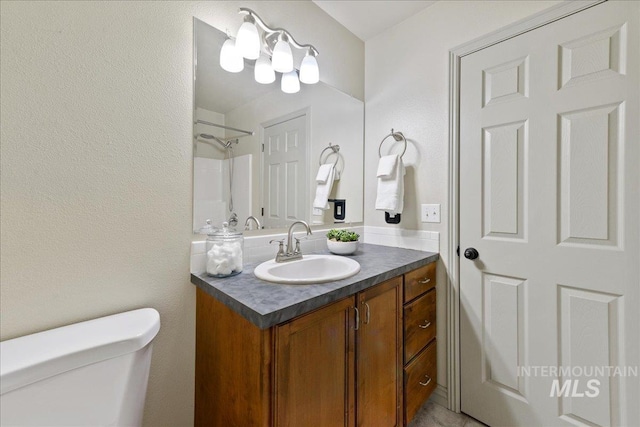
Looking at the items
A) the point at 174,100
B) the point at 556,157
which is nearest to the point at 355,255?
the point at 556,157

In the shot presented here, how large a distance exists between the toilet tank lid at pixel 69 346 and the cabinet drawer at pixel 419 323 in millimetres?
1096

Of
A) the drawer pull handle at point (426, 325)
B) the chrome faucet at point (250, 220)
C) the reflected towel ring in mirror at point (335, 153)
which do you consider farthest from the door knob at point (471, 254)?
the chrome faucet at point (250, 220)

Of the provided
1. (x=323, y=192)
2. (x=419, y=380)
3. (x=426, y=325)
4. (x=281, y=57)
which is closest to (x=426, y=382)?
(x=419, y=380)

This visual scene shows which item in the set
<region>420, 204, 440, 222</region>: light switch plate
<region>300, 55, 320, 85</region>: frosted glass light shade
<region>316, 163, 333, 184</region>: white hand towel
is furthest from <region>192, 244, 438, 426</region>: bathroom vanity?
<region>300, 55, 320, 85</region>: frosted glass light shade

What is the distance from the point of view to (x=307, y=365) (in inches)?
33.2

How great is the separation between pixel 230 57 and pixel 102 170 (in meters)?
0.76

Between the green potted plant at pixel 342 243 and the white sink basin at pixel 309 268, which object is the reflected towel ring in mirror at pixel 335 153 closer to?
Result: the green potted plant at pixel 342 243

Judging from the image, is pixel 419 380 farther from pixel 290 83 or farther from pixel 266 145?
pixel 290 83

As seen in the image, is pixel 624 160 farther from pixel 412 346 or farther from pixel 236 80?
pixel 236 80

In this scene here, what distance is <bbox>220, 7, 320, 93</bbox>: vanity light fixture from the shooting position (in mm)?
1224

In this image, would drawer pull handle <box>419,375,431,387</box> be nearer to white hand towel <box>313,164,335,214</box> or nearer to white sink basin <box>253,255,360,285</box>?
white sink basin <box>253,255,360,285</box>

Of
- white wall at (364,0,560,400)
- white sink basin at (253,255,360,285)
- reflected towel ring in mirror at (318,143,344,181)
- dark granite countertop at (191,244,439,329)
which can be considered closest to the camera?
Answer: dark granite countertop at (191,244,439,329)

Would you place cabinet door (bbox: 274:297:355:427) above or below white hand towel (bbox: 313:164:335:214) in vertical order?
below

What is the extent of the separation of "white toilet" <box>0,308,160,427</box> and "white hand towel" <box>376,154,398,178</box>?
1394 millimetres
